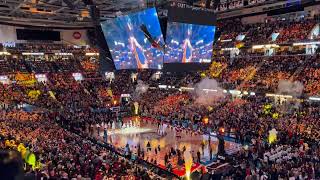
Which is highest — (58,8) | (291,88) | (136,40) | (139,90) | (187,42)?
(58,8)

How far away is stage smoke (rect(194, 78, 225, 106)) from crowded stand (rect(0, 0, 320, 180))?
0.17 metres

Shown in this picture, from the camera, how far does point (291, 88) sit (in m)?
32.1

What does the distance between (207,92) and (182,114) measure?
9.65m

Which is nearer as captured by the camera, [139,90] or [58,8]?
[58,8]

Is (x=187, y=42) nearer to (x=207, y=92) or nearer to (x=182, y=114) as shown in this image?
(x=182, y=114)

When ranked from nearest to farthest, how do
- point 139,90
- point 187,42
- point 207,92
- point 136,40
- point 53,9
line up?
point 187,42
point 136,40
point 53,9
point 207,92
point 139,90

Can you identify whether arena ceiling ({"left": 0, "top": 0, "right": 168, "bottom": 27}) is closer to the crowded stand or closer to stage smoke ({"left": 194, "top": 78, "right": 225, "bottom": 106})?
the crowded stand

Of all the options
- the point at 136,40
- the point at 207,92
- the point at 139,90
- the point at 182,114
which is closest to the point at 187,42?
→ the point at 136,40

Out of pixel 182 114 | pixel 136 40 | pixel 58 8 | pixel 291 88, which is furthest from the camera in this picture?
pixel 58 8

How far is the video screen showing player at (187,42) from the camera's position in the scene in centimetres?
2461

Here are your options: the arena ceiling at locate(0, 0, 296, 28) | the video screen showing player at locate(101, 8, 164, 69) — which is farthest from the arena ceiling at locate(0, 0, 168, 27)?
the video screen showing player at locate(101, 8, 164, 69)

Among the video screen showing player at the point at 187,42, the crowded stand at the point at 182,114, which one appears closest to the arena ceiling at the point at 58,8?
the video screen showing player at the point at 187,42

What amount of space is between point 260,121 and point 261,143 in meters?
4.79

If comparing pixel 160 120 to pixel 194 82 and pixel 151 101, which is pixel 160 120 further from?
pixel 194 82
